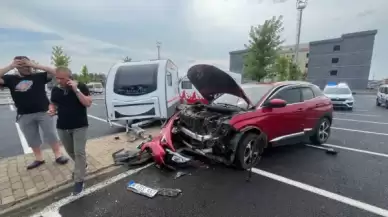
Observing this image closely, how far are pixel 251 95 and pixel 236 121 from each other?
39.9 inches

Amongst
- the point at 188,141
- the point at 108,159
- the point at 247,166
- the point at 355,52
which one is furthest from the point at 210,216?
the point at 355,52

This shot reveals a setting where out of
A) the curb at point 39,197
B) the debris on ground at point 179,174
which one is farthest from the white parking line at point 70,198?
the debris on ground at point 179,174

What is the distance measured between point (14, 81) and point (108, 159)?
2.04 m

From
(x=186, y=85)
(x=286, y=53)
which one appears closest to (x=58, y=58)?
(x=186, y=85)

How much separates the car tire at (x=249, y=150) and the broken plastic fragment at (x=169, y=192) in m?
1.21

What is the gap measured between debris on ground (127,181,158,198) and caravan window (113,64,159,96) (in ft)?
12.2

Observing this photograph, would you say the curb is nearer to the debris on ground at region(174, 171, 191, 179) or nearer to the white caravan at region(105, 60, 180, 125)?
the debris on ground at region(174, 171, 191, 179)

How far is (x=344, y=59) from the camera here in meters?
40.5

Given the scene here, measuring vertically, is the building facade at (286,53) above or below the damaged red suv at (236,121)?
above

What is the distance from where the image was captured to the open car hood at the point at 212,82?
391 centimetres

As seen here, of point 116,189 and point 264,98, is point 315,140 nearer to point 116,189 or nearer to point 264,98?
point 264,98

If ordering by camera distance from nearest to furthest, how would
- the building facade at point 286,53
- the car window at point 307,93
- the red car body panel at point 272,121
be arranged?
the red car body panel at point 272,121 → the car window at point 307,93 → the building facade at point 286,53

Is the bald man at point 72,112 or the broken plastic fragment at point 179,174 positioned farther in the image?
the broken plastic fragment at point 179,174

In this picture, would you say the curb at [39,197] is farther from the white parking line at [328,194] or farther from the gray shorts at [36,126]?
the white parking line at [328,194]
